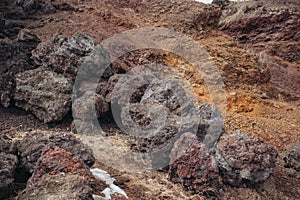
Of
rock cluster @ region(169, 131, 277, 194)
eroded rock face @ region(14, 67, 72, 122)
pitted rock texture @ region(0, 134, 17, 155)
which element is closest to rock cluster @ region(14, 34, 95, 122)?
eroded rock face @ region(14, 67, 72, 122)

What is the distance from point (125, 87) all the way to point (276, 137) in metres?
3.61

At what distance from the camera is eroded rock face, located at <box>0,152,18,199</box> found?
14.5 ft

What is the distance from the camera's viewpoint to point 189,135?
18.7 ft

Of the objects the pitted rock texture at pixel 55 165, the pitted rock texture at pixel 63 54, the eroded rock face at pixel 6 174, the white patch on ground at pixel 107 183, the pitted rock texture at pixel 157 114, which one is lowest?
the white patch on ground at pixel 107 183

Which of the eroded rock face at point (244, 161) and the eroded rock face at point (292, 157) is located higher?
the eroded rock face at point (244, 161)

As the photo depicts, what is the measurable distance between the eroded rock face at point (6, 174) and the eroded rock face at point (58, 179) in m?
0.28

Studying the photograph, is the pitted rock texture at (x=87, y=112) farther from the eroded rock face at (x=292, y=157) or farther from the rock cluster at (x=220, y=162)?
the eroded rock face at (x=292, y=157)

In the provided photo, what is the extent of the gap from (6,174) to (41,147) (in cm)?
68

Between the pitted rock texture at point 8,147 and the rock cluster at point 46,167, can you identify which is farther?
the pitted rock texture at point 8,147

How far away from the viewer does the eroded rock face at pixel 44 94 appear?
7465mm

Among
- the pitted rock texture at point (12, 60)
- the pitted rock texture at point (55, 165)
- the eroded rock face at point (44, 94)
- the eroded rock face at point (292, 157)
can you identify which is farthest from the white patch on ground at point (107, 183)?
the eroded rock face at point (292, 157)

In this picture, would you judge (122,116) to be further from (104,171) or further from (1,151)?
(1,151)

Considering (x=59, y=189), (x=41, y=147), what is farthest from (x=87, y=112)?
(x=59, y=189)

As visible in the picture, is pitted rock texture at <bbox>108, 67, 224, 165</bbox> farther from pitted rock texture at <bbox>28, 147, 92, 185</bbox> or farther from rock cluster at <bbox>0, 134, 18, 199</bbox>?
rock cluster at <bbox>0, 134, 18, 199</bbox>
